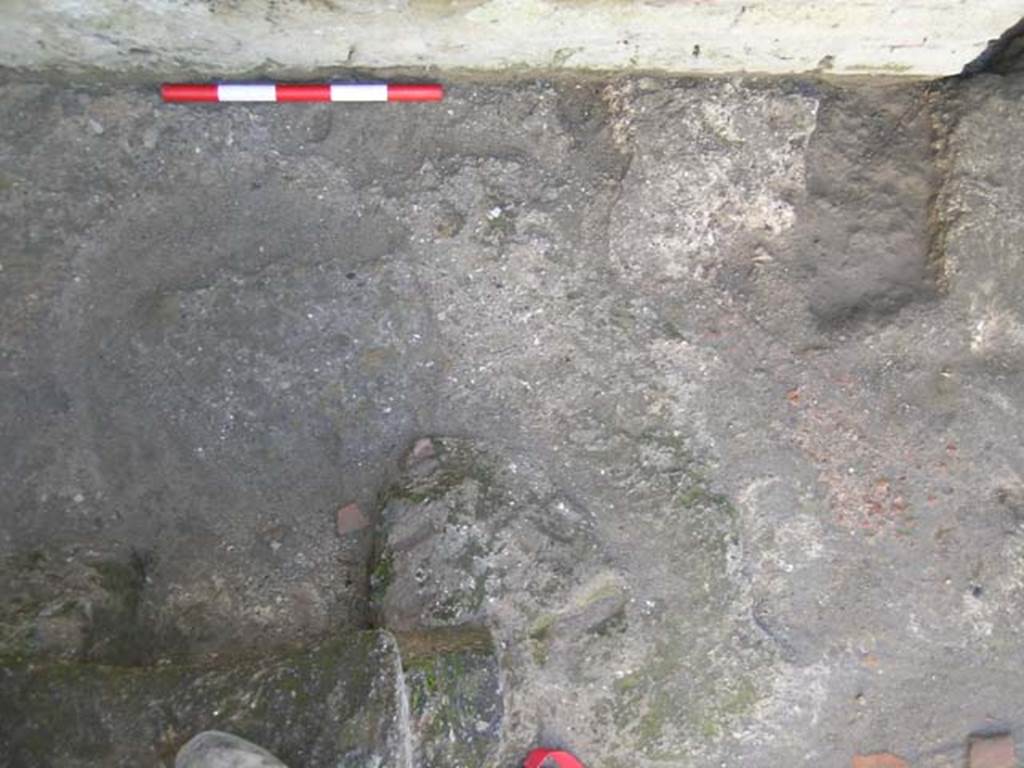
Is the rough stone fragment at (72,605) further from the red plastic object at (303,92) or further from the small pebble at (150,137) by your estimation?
the red plastic object at (303,92)

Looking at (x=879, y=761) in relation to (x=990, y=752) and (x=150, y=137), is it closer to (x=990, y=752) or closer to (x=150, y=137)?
(x=990, y=752)

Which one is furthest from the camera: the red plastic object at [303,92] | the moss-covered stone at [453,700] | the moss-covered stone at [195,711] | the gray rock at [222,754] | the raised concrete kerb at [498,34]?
the red plastic object at [303,92]

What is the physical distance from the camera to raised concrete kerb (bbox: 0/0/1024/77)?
2420 millimetres

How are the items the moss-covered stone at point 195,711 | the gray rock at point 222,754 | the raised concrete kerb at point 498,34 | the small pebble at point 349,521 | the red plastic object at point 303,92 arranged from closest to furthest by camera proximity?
the gray rock at point 222,754
the moss-covered stone at point 195,711
the raised concrete kerb at point 498,34
the small pebble at point 349,521
the red plastic object at point 303,92

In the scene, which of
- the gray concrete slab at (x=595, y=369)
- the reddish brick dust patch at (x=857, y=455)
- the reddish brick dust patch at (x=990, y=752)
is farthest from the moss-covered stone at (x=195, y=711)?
the reddish brick dust patch at (x=990, y=752)

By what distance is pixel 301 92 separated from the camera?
2.66 metres

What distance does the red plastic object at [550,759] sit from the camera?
2.44 metres

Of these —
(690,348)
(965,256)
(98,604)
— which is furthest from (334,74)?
(965,256)

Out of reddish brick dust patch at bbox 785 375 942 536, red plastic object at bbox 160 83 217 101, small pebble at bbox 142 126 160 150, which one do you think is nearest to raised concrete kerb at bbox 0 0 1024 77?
red plastic object at bbox 160 83 217 101

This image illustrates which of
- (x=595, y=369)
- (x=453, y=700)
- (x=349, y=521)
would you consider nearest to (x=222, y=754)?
(x=453, y=700)

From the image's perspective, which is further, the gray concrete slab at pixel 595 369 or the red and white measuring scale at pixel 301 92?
the red and white measuring scale at pixel 301 92

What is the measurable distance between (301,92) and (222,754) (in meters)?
1.66

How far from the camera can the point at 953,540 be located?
268 cm

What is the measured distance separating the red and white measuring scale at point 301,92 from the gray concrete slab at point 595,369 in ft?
0.16
